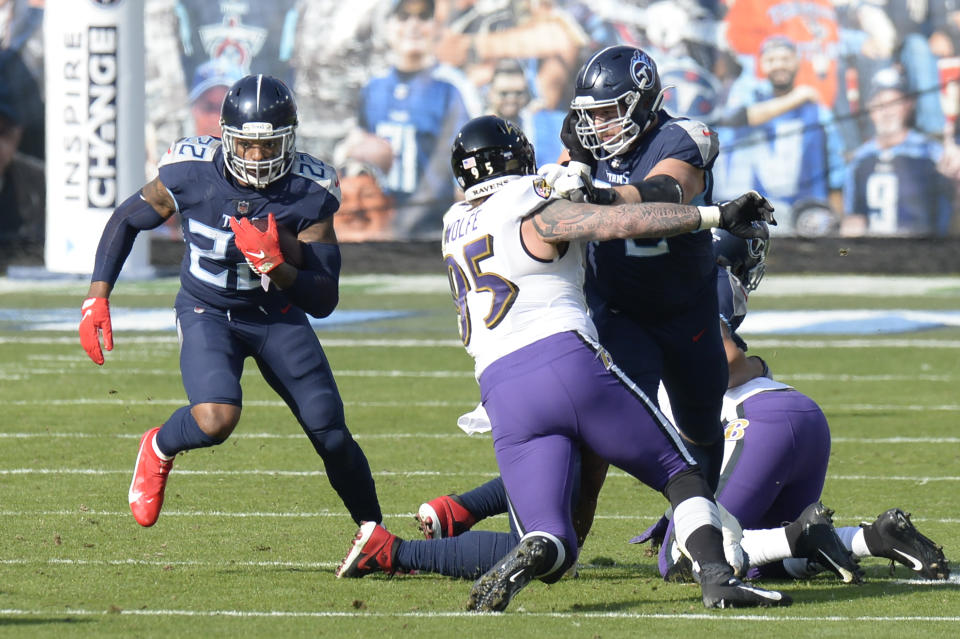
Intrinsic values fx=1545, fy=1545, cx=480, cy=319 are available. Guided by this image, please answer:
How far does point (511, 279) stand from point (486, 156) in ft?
→ 1.33

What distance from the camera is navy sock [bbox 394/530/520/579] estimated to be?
4.91 meters

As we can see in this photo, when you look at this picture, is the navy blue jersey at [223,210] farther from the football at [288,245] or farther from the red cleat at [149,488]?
the red cleat at [149,488]

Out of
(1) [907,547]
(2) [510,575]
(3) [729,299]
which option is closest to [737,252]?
(3) [729,299]

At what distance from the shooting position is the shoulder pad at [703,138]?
5121mm

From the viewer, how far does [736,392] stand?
18.2 ft

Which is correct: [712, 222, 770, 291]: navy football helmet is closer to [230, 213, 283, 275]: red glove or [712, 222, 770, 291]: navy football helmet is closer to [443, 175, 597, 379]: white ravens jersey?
[443, 175, 597, 379]: white ravens jersey

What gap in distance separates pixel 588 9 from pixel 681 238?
47.9 ft

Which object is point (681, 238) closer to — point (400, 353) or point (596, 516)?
point (596, 516)

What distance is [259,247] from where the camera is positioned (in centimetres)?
517

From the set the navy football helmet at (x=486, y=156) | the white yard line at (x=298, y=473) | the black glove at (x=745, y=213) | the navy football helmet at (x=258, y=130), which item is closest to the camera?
the black glove at (x=745, y=213)

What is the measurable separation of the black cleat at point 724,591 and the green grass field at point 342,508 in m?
0.04

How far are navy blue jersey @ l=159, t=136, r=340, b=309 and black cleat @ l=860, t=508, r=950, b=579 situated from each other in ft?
7.26

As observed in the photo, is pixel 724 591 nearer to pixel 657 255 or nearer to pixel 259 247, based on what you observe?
pixel 657 255

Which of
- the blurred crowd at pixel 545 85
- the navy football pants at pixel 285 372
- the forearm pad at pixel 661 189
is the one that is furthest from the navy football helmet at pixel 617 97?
the blurred crowd at pixel 545 85
